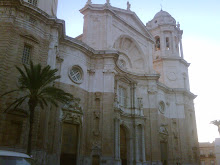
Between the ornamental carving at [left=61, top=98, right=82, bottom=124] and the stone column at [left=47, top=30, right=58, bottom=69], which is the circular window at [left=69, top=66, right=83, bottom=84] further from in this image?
the stone column at [left=47, top=30, right=58, bottom=69]

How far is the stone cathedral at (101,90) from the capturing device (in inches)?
690

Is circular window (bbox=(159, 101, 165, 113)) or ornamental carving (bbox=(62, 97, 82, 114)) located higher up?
circular window (bbox=(159, 101, 165, 113))

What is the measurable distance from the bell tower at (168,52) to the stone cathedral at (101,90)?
0.52 feet

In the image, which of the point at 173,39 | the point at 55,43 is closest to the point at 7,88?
the point at 55,43

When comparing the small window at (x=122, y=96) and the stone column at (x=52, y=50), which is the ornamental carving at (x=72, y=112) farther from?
the small window at (x=122, y=96)

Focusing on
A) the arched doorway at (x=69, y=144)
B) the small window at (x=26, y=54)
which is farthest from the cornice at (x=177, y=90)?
the small window at (x=26, y=54)

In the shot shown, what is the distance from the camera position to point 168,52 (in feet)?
130

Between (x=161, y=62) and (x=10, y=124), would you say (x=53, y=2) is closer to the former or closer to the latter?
(x=10, y=124)

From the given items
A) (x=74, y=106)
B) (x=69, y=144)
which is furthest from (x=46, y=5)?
(x=69, y=144)

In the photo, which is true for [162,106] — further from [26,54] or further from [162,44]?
[26,54]

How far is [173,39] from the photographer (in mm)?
40312

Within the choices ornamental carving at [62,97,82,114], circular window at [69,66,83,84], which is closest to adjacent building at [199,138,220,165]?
circular window at [69,66,83,84]

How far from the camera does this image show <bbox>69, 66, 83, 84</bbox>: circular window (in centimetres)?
2359

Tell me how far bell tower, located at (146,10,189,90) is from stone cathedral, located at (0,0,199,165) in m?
0.16
